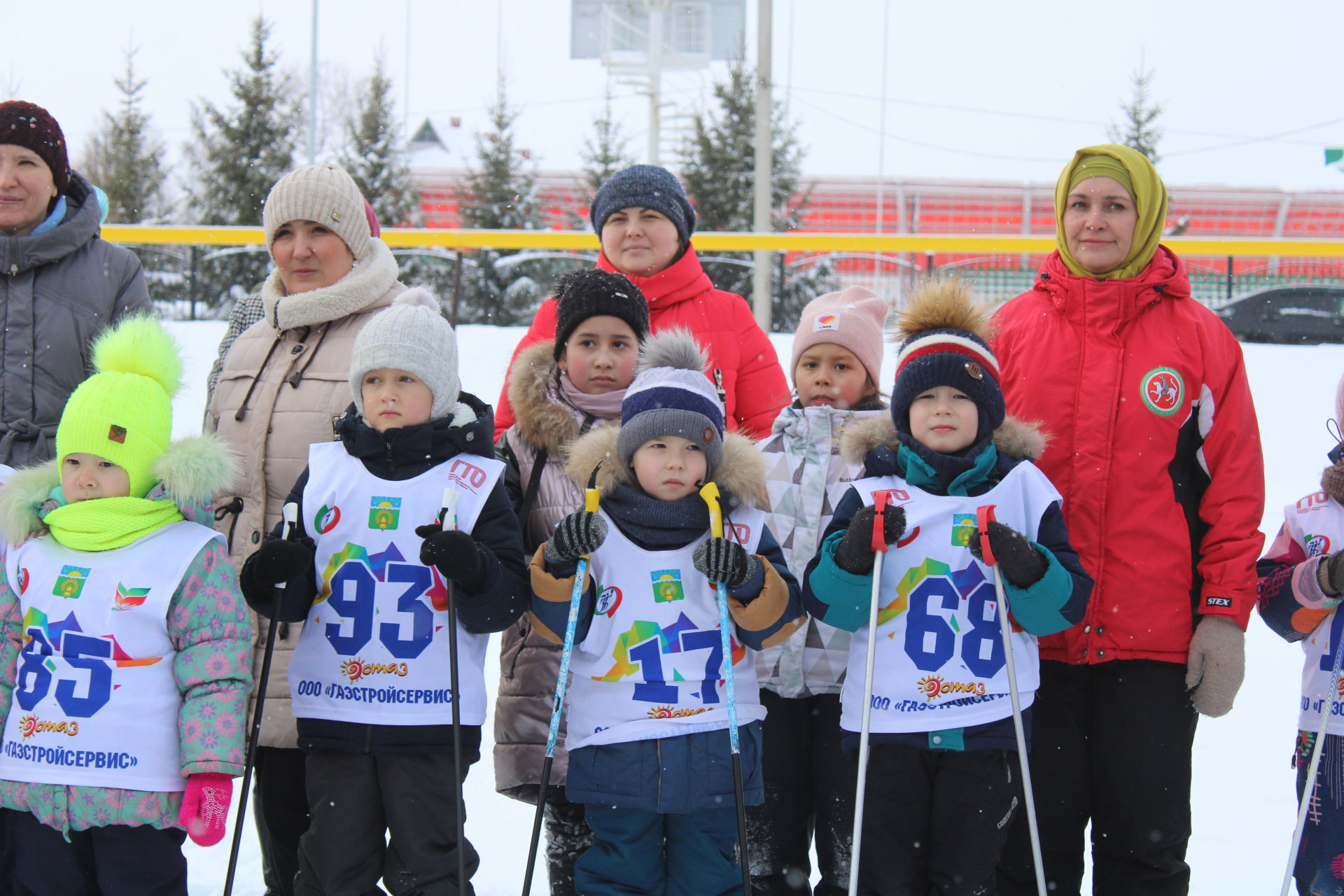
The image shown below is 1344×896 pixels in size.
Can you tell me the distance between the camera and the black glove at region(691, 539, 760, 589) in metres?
2.48

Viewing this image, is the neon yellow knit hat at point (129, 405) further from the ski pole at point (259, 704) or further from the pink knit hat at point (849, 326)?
the pink knit hat at point (849, 326)

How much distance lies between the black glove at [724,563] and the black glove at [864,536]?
24 cm

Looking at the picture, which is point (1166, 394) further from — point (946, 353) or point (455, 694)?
point (455, 694)

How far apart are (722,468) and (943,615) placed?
663 mm

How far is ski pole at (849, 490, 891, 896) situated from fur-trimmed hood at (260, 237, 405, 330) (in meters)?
1.59

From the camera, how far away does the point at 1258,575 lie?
2.92 metres

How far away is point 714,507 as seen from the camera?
2605 millimetres

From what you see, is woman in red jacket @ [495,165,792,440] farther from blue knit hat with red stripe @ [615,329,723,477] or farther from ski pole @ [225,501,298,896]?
ski pole @ [225,501,298,896]

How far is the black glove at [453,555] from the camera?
2.42 m

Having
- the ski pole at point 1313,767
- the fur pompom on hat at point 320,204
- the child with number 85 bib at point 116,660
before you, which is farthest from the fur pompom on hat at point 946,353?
the child with number 85 bib at point 116,660

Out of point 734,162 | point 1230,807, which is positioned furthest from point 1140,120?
point 1230,807

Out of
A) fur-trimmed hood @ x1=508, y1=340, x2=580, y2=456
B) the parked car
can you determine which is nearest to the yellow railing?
the parked car

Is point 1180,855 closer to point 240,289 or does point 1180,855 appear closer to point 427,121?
point 240,289

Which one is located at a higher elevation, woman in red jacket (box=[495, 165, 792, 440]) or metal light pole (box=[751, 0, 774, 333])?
metal light pole (box=[751, 0, 774, 333])
